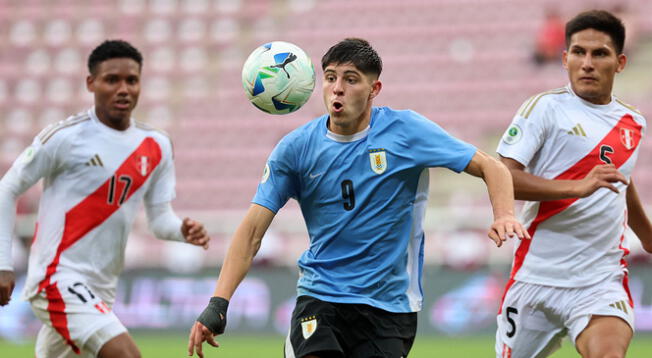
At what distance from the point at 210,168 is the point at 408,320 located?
16.9 metres

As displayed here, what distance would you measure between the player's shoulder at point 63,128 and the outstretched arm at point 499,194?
309 centimetres

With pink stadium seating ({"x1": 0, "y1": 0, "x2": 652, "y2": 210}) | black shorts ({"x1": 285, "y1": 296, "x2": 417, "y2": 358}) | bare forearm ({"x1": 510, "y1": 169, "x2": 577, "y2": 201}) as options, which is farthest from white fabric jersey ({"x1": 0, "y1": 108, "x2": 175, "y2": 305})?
pink stadium seating ({"x1": 0, "y1": 0, "x2": 652, "y2": 210})

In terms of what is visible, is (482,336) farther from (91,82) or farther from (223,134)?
(223,134)

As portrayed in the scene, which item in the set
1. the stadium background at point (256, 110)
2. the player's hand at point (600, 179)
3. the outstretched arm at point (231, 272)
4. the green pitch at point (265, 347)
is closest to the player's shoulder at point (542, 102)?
the player's hand at point (600, 179)

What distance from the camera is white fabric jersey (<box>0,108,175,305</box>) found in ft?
23.5

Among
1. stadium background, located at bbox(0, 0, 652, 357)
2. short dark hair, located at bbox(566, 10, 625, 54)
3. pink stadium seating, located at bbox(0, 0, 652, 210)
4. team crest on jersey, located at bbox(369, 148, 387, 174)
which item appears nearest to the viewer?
team crest on jersey, located at bbox(369, 148, 387, 174)

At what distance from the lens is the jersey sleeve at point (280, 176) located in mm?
5641

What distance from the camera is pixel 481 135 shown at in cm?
2100

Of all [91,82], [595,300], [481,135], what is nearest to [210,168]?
[481,135]

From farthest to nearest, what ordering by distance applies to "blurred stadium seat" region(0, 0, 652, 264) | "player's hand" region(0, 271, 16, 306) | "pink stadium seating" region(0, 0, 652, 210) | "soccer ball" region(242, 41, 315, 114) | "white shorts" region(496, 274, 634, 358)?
"pink stadium seating" region(0, 0, 652, 210)
"blurred stadium seat" region(0, 0, 652, 264)
"player's hand" region(0, 271, 16, 306)
"white shorts" region(496, 274, 634, 358)
"soccer ball" region(242, 41, 315, 114)

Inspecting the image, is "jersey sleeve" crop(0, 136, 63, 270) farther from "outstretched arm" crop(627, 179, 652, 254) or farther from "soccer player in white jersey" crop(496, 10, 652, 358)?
"outstretched arm" crop(627, 179, 652, 254)

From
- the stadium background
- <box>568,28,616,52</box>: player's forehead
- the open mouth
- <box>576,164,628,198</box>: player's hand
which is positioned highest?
<box>568,28,616,52</box>: player's forehead

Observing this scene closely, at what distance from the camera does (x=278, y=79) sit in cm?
606

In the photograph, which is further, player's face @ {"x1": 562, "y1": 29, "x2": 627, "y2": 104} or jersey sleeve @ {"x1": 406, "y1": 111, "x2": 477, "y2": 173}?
player's face @ {"x1": 562, "y1": 29, "x2": 627, "y2": 104}
